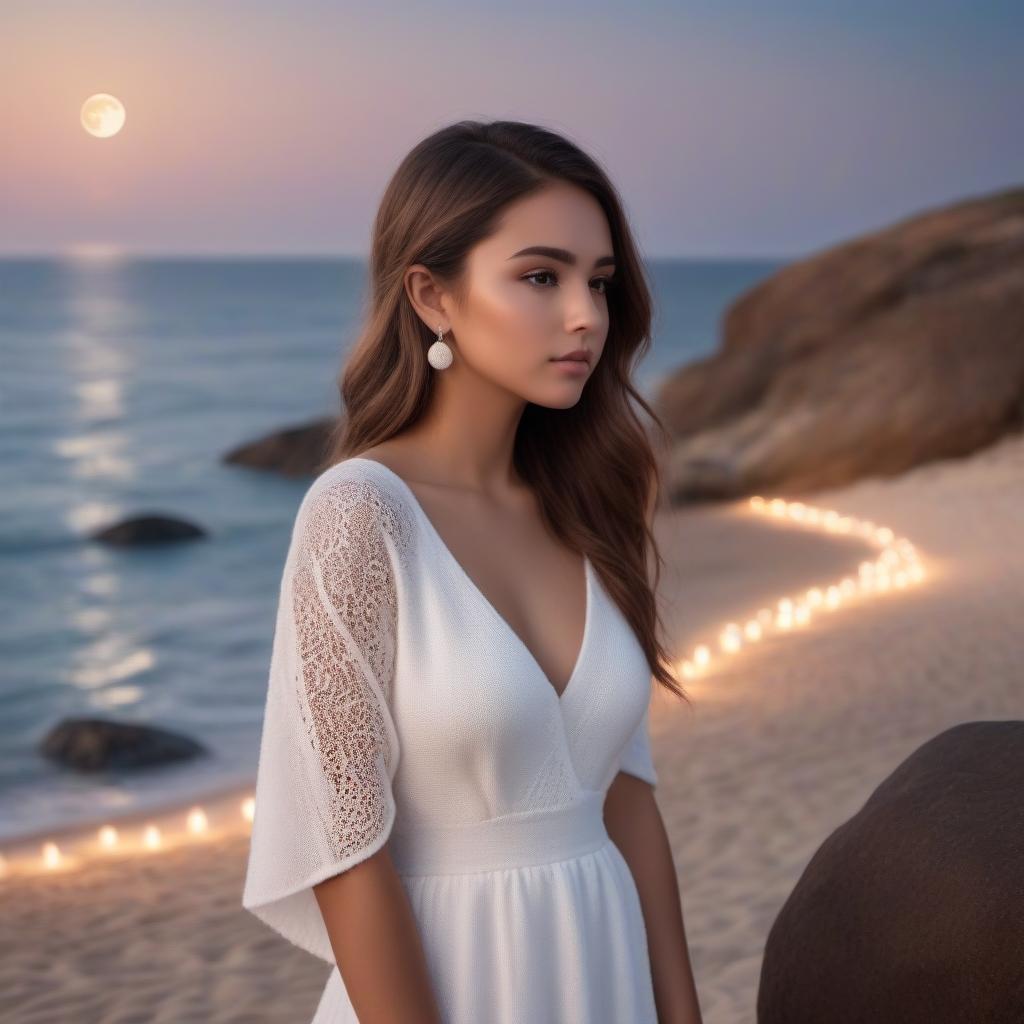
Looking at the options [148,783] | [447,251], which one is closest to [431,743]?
[447,251]

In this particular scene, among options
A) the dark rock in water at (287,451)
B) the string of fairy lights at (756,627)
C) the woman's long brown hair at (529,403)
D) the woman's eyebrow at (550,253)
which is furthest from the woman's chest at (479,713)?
the dark rock in water at (287,451)

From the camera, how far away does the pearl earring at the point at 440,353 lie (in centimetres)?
186

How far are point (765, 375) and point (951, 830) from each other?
51.1ft

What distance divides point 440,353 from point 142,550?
50.3 ft

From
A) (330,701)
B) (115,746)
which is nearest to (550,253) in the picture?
(330,701)

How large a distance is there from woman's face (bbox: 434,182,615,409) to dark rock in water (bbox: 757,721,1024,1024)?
39.9 inches

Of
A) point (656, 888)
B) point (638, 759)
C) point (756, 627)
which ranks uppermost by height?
point (638, 759)

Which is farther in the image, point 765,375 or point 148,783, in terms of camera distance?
point 765,375

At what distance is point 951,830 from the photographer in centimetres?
230

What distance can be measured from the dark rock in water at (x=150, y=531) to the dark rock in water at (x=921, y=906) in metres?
14.9

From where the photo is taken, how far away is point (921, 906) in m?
2.27

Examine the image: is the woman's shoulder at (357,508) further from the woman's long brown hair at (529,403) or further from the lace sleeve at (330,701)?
the woman's long brown hair at (529,403)

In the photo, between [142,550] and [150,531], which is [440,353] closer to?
[142,550]

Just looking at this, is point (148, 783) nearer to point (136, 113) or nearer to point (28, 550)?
point (28, 550)
